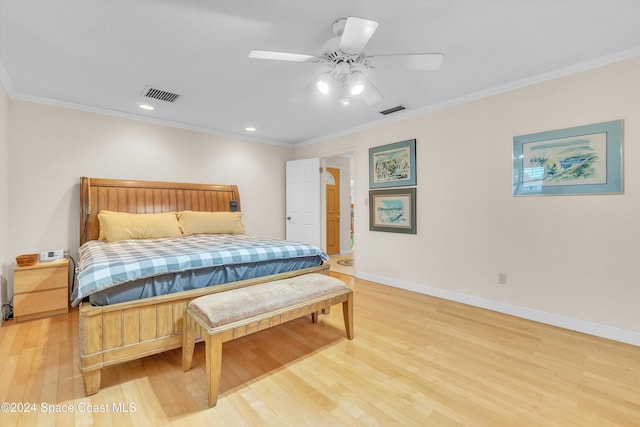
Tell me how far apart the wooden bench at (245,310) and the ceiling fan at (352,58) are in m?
1.63

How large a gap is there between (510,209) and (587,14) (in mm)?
1763

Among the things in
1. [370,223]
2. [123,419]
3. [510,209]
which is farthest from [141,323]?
[510,209]

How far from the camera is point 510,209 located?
3.04 metres

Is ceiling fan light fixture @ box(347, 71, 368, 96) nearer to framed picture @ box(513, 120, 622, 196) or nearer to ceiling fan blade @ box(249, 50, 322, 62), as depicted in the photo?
ceiling fan blade @ box(249, 50, 322, 62)

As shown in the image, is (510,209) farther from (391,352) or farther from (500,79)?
(391,352)

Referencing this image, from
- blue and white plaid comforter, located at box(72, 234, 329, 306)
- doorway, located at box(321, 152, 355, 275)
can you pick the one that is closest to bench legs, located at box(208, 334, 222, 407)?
blue and white plaid comforter, located at box(72, 234, 329, 306)

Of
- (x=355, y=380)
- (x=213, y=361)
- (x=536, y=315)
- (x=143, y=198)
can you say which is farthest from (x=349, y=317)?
(x=143, y=198)

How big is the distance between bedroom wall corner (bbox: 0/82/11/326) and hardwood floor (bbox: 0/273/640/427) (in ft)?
1.79

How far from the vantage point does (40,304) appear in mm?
2945

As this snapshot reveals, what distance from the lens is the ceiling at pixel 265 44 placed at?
186cm

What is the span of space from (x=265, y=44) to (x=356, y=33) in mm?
914

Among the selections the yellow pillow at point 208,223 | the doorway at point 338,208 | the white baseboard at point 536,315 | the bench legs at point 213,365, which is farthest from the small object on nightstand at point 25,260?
the doorway at point 338,208

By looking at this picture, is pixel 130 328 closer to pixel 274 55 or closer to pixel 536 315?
pixel 274 55

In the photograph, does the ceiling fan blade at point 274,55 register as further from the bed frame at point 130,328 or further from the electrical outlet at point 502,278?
the electrical outlet at point 502,278
